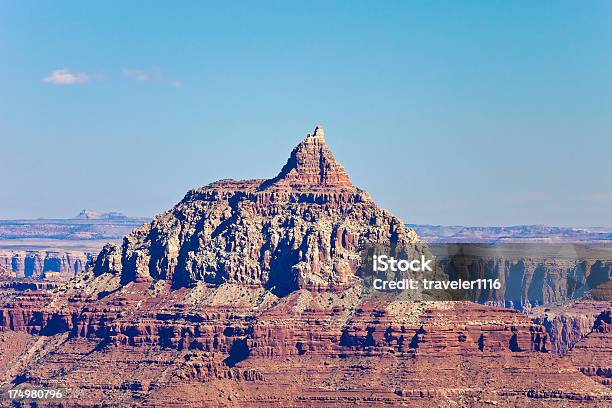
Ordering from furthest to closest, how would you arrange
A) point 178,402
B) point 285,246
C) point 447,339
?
point 285,246 < point 447,339 < point 178,402

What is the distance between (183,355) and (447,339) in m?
19.3

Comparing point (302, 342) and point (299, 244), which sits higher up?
point (299, 244)

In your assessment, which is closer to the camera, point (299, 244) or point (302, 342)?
point (302, 342)

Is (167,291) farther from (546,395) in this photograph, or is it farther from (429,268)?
(546,395)

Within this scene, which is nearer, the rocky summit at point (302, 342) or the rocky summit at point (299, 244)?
the rocky summit at point (302, 342)

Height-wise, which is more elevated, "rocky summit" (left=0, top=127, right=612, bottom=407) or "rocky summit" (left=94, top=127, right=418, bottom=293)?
"rocky summit" (left=94, top=127, right=418, bottom=293)

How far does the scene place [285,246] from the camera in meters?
196

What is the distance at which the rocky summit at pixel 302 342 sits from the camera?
178m

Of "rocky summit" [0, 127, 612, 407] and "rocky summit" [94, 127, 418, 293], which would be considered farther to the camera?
"rocky summit" [94, 127, 418, 293]

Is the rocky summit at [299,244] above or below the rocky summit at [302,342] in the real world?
above

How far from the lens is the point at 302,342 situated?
18638cm

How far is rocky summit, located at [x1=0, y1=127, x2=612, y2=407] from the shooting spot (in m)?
178

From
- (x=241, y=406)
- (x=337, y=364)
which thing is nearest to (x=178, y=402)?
(x=241, y=406)

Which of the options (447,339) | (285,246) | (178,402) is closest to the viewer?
(178,402)
